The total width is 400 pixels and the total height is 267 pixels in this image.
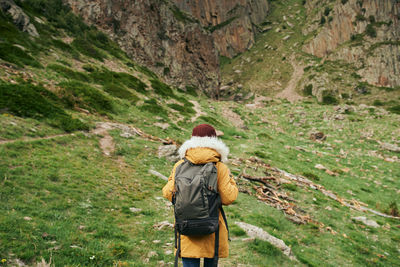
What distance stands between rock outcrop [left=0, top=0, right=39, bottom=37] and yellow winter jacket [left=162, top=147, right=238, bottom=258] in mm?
29225

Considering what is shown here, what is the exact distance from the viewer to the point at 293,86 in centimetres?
7656

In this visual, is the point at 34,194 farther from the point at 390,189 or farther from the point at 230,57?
the point at 230,57

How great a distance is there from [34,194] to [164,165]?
7.32 metres

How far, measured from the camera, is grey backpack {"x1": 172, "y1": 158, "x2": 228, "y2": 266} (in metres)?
3.22

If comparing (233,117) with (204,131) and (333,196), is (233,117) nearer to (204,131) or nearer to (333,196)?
(333,196)

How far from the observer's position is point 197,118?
29656 millimetres

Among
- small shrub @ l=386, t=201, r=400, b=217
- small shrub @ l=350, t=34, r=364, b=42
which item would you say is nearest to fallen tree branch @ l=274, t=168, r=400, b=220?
small shrub @ l=386, t=201, r=400, b=217

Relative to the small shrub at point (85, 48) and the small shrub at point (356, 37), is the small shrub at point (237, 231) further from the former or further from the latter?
the small shrub at point (356, 37)

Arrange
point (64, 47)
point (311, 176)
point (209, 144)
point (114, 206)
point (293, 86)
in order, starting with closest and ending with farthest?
1. point (209, 144)
2. point (114, 206)
3. point (311, 176)
4. point (64, 47)
5. point (293, 86)

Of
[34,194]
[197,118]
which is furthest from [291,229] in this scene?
[197,118]

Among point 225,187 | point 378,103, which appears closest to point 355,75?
point 378,103

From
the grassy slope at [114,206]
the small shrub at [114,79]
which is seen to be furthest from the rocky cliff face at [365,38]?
the small shrub at [114,79]

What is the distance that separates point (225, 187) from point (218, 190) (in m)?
0.13

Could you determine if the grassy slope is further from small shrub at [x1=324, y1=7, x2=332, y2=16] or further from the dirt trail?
small shrub at [x1=324, y1=7, x2=332, y2=16]
